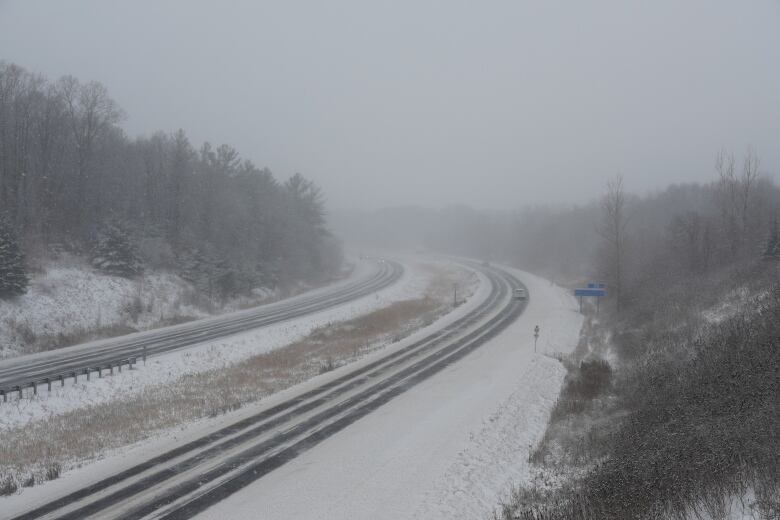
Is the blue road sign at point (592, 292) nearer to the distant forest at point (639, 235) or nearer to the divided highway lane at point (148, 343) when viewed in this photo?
the distant forest at point (639, 235)

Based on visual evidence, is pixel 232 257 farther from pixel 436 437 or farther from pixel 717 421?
pixel 717 421

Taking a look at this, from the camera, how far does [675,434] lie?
11.1 metres

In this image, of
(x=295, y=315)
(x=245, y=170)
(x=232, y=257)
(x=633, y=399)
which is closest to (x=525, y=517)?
(x=633, y=399)

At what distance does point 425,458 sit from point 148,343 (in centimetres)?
2392

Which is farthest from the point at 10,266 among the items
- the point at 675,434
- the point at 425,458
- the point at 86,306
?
the point at 675,434

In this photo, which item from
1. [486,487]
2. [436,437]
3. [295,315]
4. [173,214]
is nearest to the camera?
[486,487]

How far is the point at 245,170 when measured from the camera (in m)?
67.1

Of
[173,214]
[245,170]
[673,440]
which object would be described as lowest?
[673,440]

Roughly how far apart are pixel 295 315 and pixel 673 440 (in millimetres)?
33359

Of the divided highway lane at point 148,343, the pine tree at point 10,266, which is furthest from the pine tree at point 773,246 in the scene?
the pine tree at point 10,266

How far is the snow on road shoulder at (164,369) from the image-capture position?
19125 millimetres

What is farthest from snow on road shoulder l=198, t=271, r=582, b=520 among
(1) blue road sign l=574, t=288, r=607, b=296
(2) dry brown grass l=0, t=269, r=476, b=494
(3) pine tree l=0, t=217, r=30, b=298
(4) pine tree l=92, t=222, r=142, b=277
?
(4) pine tree l=92, t=222, r=142, b=277

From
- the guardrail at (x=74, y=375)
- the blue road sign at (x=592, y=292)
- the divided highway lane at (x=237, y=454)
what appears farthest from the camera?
the blue road sign at (x=592, y=292)

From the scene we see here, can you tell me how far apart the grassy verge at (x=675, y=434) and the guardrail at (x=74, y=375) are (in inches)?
814
